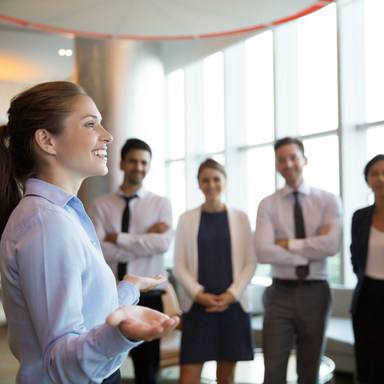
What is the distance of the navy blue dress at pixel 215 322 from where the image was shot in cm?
314

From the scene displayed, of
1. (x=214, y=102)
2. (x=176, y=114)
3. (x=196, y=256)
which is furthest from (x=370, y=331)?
(x=176, y=114)

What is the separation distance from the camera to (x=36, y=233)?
1062 millimetres

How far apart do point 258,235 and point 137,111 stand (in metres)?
4.09

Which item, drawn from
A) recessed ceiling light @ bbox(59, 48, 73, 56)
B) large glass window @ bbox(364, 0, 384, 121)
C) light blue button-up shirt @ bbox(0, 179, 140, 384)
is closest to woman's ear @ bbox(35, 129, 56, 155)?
light blue button-up shirt @ bbox(0, 179, 140, 384)

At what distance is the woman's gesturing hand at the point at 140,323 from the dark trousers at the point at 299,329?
228cm

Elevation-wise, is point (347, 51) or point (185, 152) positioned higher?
point (347, 51)

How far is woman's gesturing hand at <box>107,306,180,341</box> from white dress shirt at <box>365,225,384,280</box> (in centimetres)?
257

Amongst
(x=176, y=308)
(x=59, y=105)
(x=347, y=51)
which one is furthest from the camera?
(x=347, y=51)

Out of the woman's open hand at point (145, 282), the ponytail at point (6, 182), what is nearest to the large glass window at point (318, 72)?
the woman's open hand at point (145, 282)

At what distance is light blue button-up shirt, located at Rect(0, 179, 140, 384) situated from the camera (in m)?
0.96

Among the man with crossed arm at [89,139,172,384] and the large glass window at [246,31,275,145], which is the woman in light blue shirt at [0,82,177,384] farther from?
the large glass window at [246,31,275,145]

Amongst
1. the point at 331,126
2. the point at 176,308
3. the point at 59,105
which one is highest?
the point at 331,126

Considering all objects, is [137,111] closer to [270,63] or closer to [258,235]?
[270,63]

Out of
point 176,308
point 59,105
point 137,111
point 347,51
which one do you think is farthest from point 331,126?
point 59,105
